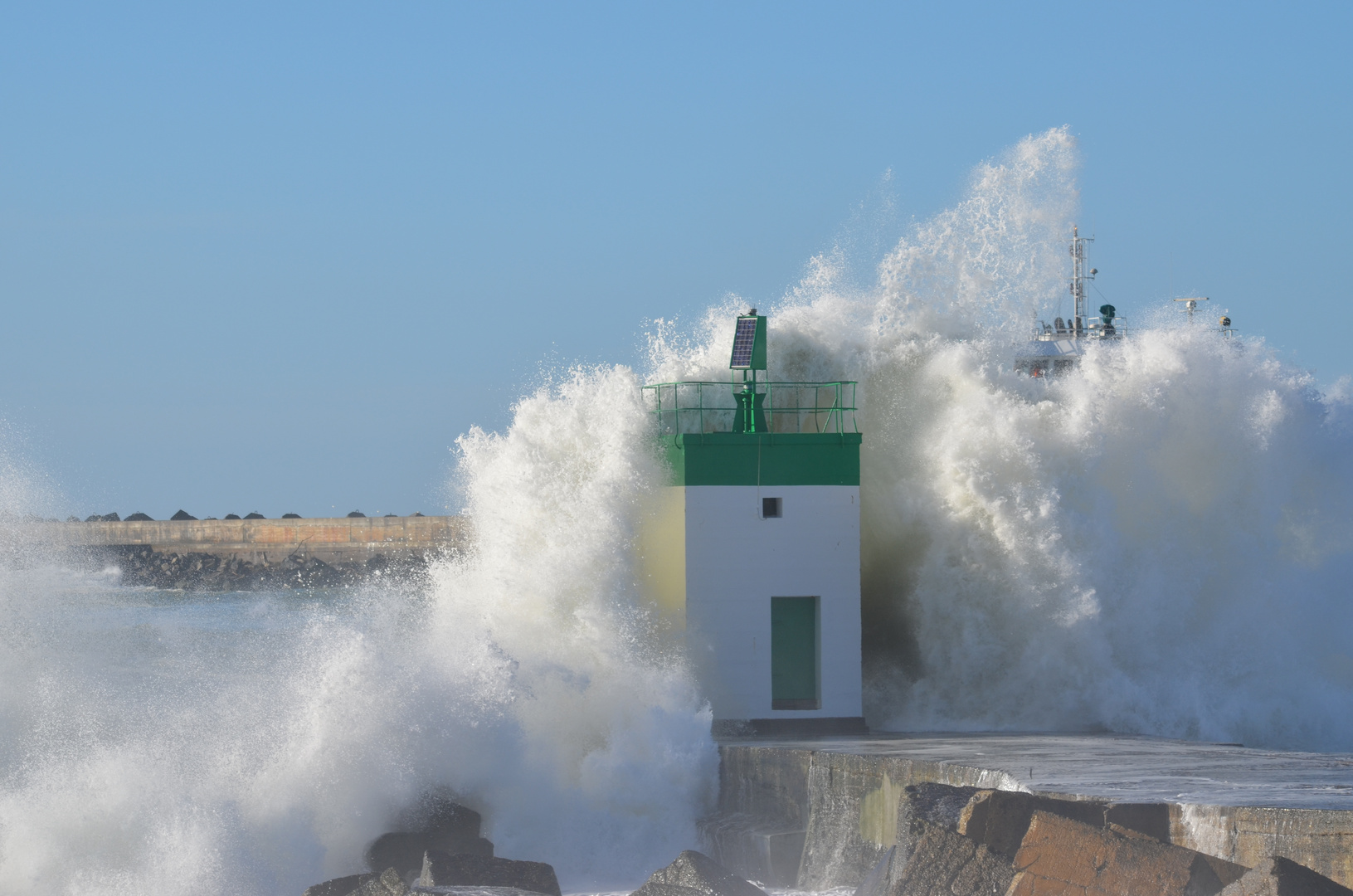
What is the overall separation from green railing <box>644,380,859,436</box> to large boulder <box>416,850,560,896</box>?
554 cm

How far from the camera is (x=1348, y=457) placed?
59.1 feet

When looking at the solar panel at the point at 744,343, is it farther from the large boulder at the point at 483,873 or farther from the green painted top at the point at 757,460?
the large boulder at the point at 483,873

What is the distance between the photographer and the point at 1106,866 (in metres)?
8.36

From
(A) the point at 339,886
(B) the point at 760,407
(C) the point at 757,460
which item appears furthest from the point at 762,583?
(A) the point at 339,886

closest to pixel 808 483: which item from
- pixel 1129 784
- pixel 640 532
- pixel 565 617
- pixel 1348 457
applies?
pixel 640 532

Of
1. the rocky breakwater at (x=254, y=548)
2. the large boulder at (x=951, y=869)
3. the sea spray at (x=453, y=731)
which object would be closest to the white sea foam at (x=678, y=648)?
the sea spray at (x=453, y=731)

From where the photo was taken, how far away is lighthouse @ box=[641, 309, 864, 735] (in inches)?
561

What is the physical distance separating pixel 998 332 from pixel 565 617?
6055 mm

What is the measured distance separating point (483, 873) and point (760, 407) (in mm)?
6277

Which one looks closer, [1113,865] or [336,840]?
[1113,865]

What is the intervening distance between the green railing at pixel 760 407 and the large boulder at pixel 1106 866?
6.85 metres

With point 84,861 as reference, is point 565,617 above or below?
above

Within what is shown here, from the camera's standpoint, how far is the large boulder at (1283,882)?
7566 mm

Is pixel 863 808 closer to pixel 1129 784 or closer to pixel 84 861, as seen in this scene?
pixel 1129 784
